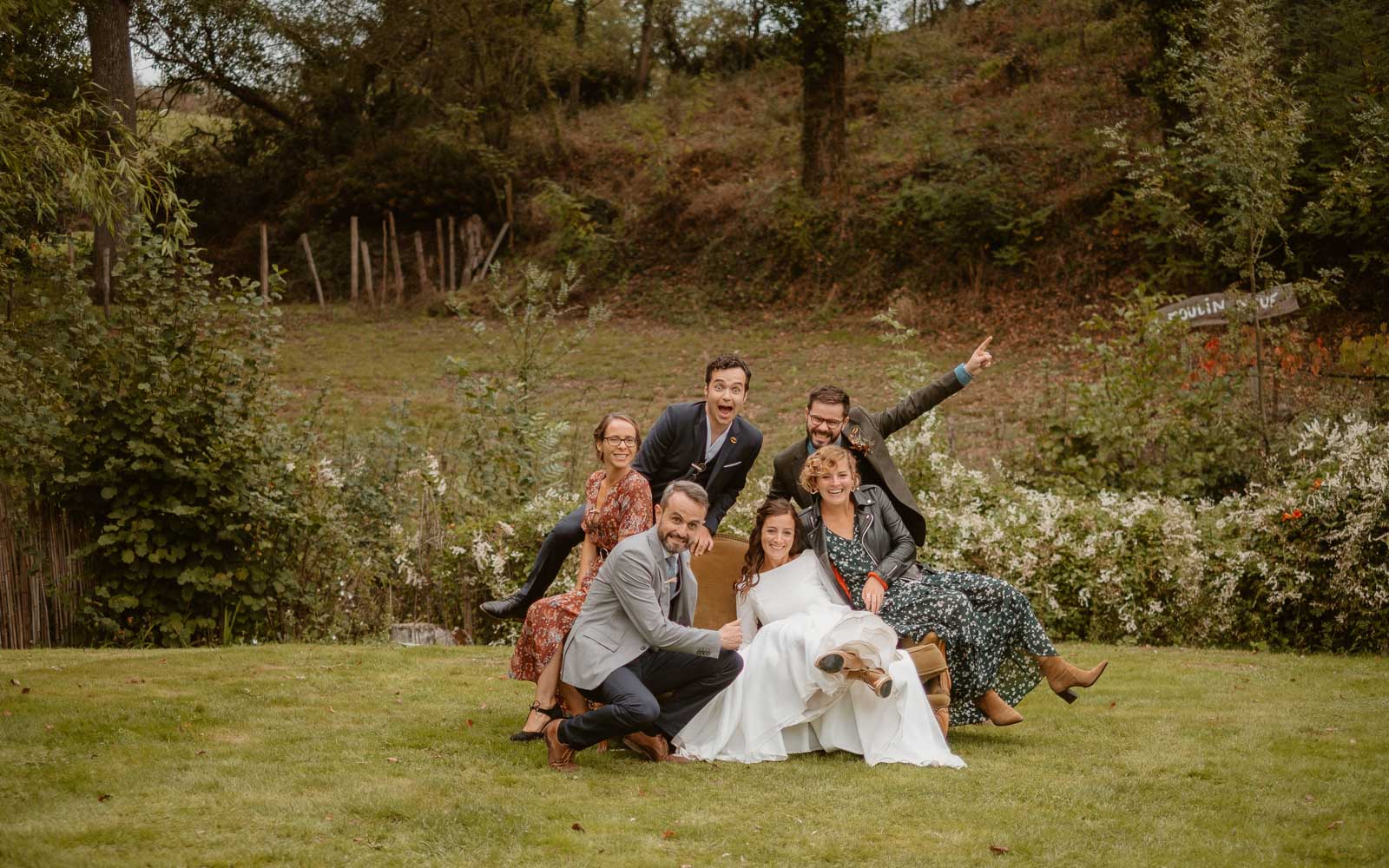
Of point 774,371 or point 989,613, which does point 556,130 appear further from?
point 989,613

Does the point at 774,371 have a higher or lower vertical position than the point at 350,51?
lower

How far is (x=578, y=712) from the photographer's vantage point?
568cm

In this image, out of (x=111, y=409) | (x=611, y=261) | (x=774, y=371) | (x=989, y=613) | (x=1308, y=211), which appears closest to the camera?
(x=989, y=613)

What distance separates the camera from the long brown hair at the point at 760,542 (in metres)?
5.96

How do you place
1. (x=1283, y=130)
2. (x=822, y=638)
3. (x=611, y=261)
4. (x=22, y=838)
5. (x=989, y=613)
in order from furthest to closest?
(x=611, y=261), (x=1283, y=130), (x=989, y=613), (x=822, y=638), (x=22, y=838)

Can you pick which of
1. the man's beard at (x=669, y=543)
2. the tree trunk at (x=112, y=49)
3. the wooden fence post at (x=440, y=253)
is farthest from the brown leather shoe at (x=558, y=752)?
the wooden fence post at (x=440, y=253)

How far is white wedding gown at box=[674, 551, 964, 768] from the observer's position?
18.2ft

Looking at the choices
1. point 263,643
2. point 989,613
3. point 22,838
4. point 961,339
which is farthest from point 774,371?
point 22,838

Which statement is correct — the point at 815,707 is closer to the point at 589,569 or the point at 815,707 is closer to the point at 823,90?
the point at 589,569

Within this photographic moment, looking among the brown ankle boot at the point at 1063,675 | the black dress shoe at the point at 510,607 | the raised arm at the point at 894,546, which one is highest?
the raised arm at the point at 894,546

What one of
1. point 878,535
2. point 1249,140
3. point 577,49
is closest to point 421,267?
point 577,49

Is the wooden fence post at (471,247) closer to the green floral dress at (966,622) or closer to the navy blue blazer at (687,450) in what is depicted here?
the navy blue blazer at (687,450)

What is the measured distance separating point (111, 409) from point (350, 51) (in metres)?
22.0

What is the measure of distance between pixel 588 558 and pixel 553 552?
0.70 metres
